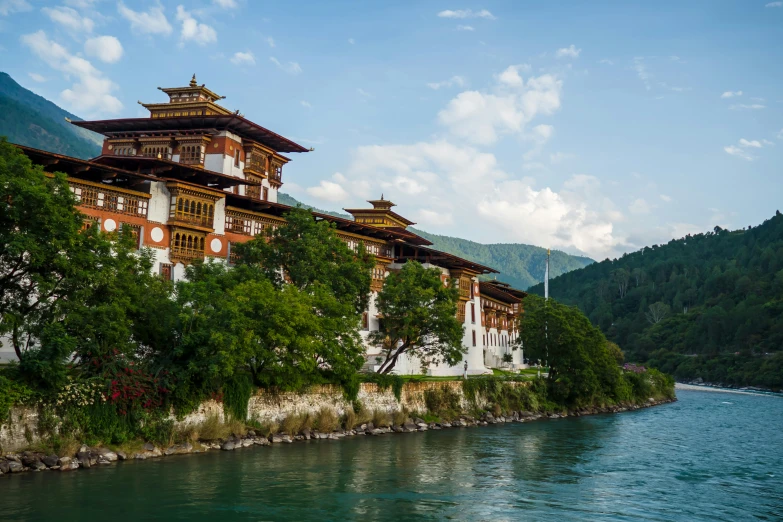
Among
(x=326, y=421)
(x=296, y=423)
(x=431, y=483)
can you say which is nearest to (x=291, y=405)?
(x=296, y=423)

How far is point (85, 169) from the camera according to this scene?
4069 centimetres

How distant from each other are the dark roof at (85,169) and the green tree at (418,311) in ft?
56.7

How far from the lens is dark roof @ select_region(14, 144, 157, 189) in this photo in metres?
38.4

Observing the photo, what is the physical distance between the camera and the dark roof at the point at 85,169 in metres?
38.4

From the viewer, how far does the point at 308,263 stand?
1778 inches

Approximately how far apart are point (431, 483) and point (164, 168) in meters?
28.4

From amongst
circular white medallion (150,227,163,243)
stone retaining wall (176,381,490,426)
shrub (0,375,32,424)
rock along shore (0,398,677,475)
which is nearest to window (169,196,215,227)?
circular white medallion (150,227,163,243)

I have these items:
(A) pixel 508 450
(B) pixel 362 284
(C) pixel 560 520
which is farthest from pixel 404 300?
(C) pixel 560 520

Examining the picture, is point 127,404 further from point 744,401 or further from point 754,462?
point 744,401

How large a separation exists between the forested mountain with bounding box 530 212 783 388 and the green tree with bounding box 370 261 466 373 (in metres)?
66.5

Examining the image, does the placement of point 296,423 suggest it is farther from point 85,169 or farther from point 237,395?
point 85,169

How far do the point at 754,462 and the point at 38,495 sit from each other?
3103 cm

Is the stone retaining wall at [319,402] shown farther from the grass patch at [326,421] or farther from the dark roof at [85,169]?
the dark roof at [85,169]

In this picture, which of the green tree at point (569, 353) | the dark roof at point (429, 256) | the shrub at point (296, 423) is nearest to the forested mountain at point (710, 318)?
the green tree at point (569, 353)
